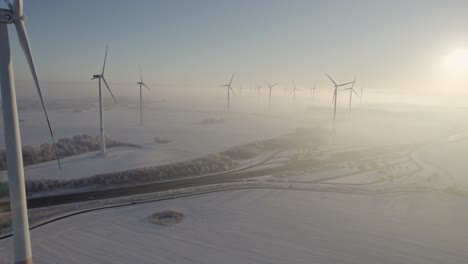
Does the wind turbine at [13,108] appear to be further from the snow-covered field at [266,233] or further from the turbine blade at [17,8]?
the snow-covered field at [266,233]

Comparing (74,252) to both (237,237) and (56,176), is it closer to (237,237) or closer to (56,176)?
(237,237)

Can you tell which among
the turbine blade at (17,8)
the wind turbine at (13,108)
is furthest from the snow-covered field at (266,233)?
the turbine blade at (17,8)

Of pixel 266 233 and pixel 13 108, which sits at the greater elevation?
pixel 13 108

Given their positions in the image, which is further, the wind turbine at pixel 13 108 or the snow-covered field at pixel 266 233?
the snow-covered field at pixel 266 233

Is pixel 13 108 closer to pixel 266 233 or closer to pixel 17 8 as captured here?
pixel 17 8

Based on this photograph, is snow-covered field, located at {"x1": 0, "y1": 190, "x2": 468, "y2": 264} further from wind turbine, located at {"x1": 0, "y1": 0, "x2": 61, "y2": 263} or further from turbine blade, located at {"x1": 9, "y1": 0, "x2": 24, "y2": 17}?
turbine blade, located at {"x1": 9, "y1": 0, "x2": 24, "y2": 17}

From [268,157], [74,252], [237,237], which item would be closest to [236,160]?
[268,157]

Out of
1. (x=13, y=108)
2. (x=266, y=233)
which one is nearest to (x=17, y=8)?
(x=13, y=108)

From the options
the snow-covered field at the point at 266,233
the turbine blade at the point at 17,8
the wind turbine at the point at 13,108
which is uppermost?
the turbine blade at the point at 17,8

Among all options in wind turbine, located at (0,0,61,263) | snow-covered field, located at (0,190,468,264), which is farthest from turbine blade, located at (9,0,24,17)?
snow-covered field, located at (0,190,468,264)

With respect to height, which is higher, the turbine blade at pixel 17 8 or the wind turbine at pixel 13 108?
the turbine blade at pixel 17 8
